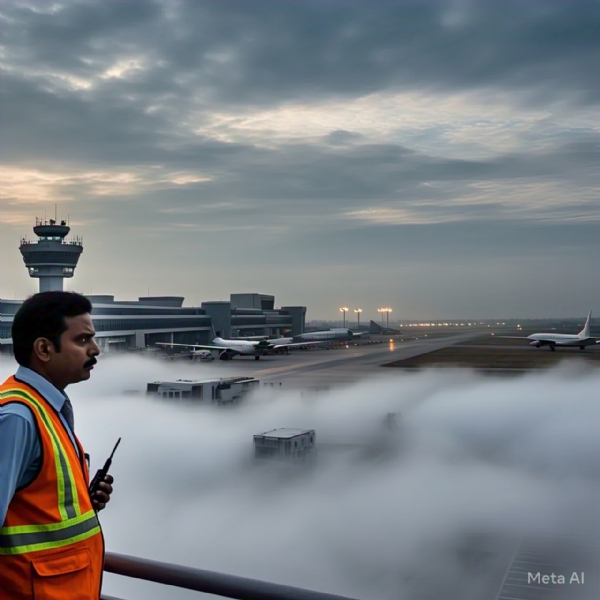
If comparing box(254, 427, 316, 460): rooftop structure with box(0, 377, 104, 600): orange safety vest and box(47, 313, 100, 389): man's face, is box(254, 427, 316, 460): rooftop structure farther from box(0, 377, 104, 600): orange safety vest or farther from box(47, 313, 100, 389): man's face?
box(0, 377, 104, 600): orange safety vest

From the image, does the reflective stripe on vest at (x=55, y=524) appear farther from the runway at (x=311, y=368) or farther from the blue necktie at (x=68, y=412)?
the runway at (x=311, y=368)

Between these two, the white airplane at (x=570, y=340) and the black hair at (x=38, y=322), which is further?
the white airplane at (x=570, y=340)

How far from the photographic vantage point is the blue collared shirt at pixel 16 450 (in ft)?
8.14

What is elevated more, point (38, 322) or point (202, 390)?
point (38, 322)

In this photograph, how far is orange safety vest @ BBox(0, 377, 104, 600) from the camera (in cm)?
258

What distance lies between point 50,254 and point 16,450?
98.0m

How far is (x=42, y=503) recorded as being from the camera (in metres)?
2.62

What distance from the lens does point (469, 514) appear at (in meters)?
38.6

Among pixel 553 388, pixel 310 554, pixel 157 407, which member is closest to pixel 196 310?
pixel 157 407

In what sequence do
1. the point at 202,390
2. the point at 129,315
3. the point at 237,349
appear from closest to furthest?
1. the point at 202,390
2. the point at 237,349
3. the point at 129,315

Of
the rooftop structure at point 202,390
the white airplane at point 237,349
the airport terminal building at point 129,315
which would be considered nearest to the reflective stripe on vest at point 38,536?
the rooftop structure at point 202,390

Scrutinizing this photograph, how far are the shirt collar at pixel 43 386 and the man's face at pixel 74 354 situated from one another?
0.09 meters

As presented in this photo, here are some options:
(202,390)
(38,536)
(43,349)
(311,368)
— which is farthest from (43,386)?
(311,368)

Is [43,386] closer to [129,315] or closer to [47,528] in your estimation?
[47,528]
